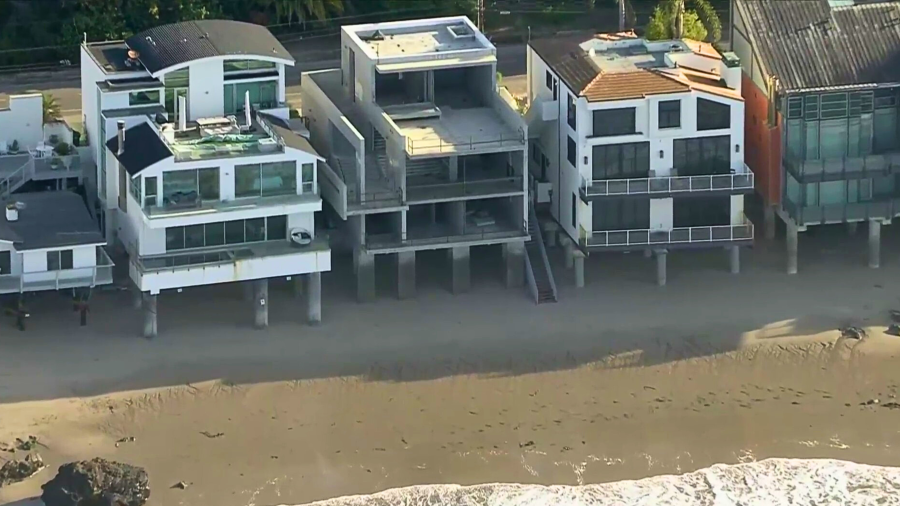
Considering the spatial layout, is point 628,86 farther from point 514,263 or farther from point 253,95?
point 253,95

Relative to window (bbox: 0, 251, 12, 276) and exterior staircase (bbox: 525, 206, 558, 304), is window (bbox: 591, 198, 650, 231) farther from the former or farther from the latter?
window (bbox: 0, 251, 12, 276)

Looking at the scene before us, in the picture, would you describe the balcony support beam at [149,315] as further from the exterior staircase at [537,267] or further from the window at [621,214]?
the window at [621,214]

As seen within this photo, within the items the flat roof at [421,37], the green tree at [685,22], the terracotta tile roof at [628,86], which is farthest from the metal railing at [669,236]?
the green tree at [685,22]

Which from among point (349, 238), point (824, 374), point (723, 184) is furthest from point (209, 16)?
point (824, 374)

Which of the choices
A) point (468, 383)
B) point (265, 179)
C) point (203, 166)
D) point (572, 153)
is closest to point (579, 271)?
point (572, 153)

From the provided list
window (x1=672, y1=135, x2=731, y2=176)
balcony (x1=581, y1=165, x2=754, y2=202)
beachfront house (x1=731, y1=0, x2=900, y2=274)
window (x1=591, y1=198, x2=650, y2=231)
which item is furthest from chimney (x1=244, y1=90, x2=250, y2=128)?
beachfront house (x1=731, y1=0, x2=900, y2=274)

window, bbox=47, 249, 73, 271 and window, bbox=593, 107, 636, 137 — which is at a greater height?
window, bbox=593, 107, 636, 137
